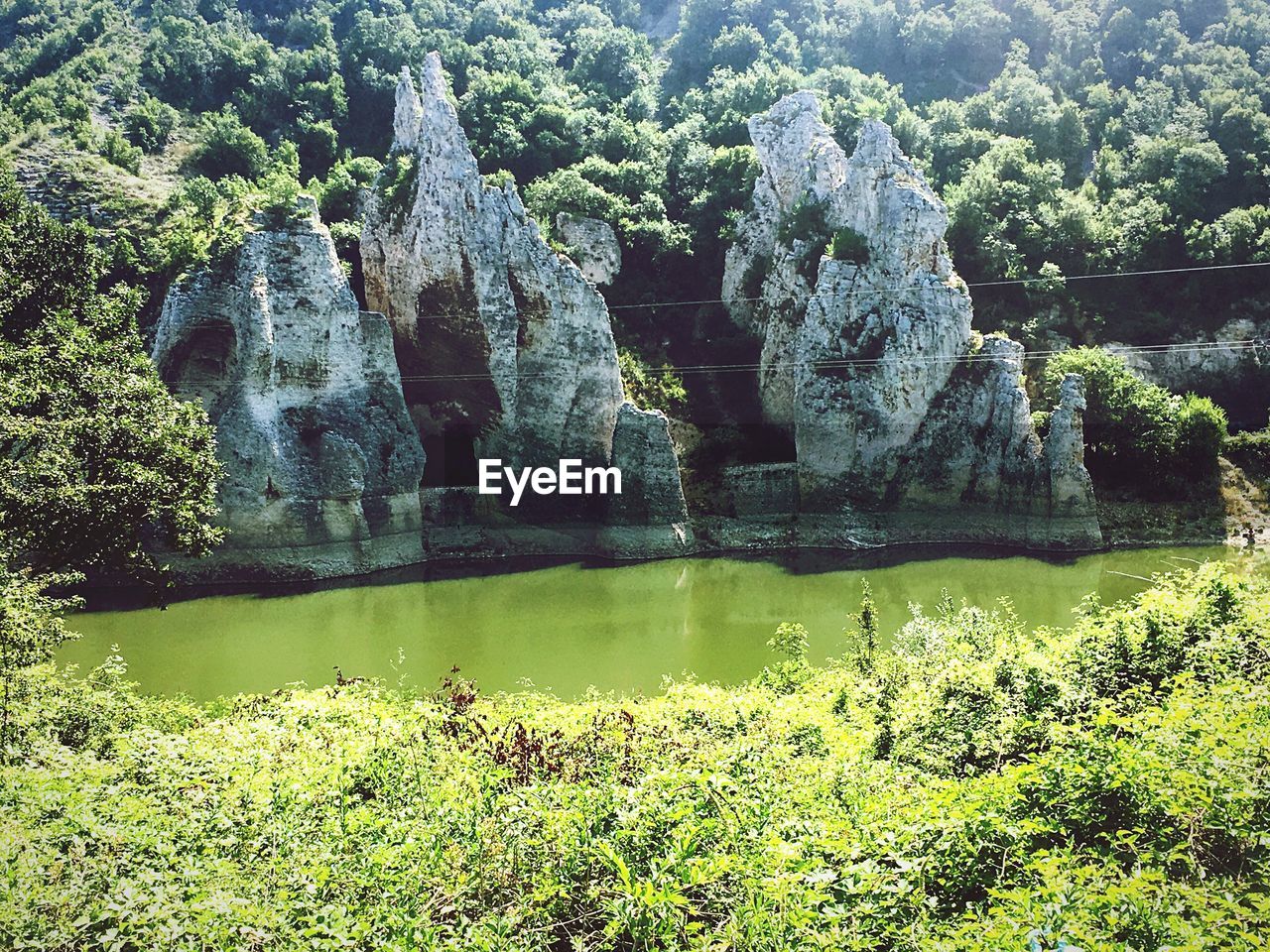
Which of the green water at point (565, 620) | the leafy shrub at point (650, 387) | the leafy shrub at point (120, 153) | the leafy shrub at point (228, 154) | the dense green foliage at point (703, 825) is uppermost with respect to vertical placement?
the leafy shrub at point (228, 154)

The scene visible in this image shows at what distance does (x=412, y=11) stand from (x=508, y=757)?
4907 centimetres

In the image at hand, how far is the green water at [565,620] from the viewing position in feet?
50.2

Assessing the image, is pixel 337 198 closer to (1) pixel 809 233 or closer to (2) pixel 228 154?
(2) pixel 228 154

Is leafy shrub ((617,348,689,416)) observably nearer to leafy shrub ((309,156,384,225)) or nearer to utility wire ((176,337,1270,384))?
→ utility wire ((176,337,1270,384))

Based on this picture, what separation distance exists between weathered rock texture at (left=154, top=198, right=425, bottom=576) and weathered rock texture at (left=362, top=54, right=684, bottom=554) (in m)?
2.43

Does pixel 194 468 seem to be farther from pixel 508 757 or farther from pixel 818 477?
pixel 818 477

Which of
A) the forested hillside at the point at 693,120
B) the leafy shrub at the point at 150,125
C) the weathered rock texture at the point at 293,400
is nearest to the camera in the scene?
the weathered rock texture at the point at 293,400

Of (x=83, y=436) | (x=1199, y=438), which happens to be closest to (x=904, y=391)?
(x=1199, y=438)

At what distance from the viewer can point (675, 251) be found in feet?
108

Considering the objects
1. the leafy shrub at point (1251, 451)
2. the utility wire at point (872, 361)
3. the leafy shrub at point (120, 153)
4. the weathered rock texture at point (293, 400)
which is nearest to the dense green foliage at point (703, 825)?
the weathered rock texture at point (293, 400)

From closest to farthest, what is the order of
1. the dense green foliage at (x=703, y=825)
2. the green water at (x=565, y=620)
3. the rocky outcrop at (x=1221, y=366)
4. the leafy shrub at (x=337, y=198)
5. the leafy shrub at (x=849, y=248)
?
the dense green foliage at (x=703, y=825) → the green water at (x=565, y=620) → the leafy shrub at (x=849, y=248) → the leafy shrub at (x=337, y=198) → the rocky outcrop at (x=1221, y=366)

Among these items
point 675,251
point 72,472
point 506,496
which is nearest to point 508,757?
point 72,472

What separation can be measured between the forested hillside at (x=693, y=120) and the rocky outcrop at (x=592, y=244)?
0.71 m

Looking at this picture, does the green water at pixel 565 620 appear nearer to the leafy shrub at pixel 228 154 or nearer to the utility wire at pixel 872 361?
the utility wire at pixel 872 361
